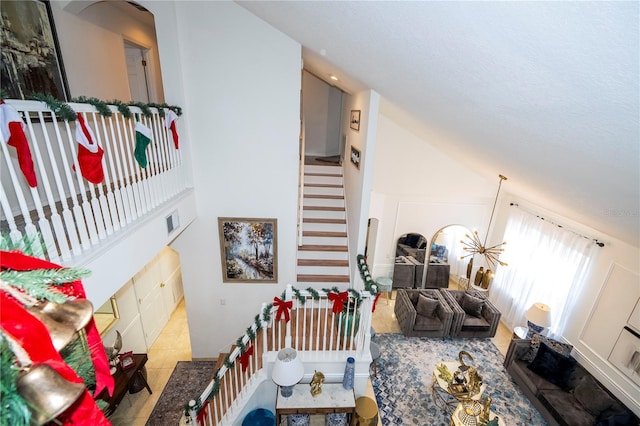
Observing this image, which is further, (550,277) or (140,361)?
(550,277)

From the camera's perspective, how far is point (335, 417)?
3.73m

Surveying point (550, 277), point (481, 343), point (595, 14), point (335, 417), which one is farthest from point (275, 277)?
point (550, 277)

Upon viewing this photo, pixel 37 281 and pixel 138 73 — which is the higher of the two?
pixel 138 73

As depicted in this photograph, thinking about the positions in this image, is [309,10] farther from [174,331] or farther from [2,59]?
[174,331]

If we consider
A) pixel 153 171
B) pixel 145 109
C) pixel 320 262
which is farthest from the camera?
pixel 320 262

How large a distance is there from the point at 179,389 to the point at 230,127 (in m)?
4.29

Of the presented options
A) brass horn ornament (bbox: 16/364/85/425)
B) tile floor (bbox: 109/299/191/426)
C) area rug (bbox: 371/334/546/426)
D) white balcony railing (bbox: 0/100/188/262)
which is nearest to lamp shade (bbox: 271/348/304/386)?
area rug (bbox: 371/334/546/426)

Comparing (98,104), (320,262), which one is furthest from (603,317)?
(98,104)

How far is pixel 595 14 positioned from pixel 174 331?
7281 mm

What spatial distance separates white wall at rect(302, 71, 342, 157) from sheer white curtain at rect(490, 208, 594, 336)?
16.3ft

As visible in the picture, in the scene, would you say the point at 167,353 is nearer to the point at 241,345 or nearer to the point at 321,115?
the point at 241,345

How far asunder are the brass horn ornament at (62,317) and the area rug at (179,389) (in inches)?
188

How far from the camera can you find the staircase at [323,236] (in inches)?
210

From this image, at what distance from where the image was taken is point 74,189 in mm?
2352
